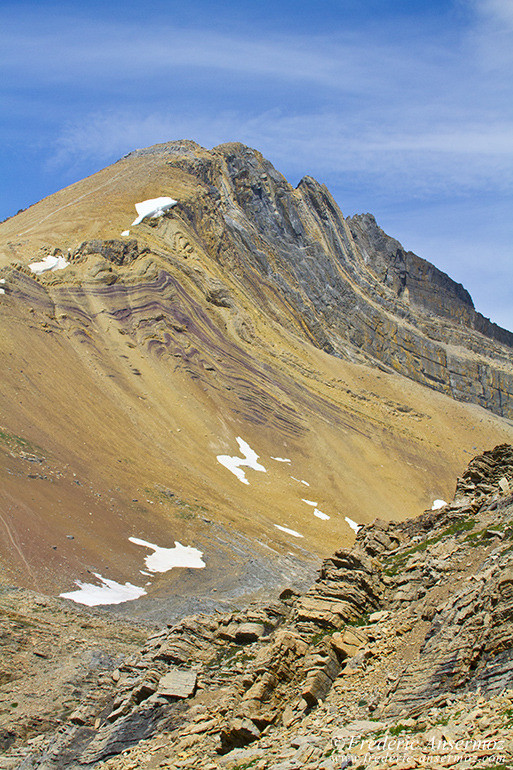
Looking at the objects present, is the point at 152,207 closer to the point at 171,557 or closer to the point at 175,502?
the point at 175,502

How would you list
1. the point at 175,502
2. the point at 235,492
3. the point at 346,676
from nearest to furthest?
the point at 346,676, the point at 175,502, the point at 235,492

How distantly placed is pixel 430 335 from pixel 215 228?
4229 cm

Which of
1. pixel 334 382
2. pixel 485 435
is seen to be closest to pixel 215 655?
pixel 334 382

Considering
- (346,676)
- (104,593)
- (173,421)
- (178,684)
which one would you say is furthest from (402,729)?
(173,421)

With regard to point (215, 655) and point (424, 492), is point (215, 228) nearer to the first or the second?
point (424, 492)

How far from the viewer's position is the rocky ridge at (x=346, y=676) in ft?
28.0

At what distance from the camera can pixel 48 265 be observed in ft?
206

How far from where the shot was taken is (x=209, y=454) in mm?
48094

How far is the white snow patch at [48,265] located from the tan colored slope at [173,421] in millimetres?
1422

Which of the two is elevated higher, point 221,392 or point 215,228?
point 215,228

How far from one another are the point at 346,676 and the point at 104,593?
1669 cm

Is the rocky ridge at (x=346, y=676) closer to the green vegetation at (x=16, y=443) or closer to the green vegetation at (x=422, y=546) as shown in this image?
the green vegetation at (x=422, y=546)

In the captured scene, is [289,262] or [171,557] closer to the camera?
[171,557]

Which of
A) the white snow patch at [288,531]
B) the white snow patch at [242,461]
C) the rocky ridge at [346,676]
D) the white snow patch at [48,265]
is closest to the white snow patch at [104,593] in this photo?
the rocky ridge at [346,676]
